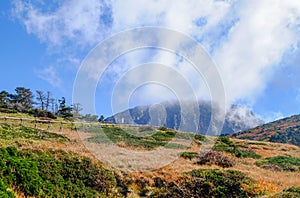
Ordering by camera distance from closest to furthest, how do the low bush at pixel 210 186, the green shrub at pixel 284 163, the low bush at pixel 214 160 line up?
the low bush at pixel 210 186 < the low bush at pixel 214 160 < the green shrub at pixel 284 163

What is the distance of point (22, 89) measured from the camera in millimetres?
80750

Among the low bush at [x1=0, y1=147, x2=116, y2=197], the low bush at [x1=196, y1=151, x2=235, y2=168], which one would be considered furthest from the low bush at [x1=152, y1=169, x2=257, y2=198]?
the low bush at [x1=196, y1=151, x2=235, y2=168]

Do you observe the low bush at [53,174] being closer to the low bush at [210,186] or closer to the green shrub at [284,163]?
the low bush at [210,186]

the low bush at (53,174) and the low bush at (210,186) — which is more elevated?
the low bush at (53,174)

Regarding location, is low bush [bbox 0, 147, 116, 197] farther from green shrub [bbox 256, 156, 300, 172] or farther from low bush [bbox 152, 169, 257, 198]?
green shrub [bbox 256, 156, 300, 172]

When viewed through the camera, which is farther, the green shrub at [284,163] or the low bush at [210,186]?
the green shrub at [284,163]

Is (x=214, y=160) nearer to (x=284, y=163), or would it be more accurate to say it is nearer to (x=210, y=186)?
(x=284, y=163)

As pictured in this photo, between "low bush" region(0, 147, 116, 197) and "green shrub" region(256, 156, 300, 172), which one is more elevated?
"low bush" region(0, 147, 116, 197)

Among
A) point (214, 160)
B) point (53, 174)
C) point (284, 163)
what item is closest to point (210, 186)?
point (53, 174)

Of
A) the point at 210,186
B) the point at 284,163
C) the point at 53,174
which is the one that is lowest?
the point at 210,186

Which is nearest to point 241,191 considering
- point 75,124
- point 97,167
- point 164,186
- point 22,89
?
point 164,186

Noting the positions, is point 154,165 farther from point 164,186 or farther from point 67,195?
point 67,195

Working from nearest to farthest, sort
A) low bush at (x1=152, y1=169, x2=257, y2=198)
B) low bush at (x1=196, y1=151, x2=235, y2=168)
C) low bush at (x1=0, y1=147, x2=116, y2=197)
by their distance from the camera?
low bush at (x1=0, y1=147, x2=116, y2=197), low bush at (x1=152, y1=169, x2=257, y2=198), low bush at (x1=196, y1=151, x2=235, y2=168)

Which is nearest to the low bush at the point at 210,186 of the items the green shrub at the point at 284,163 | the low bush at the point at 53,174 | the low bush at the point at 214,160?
the low bush at the point at 53,174
